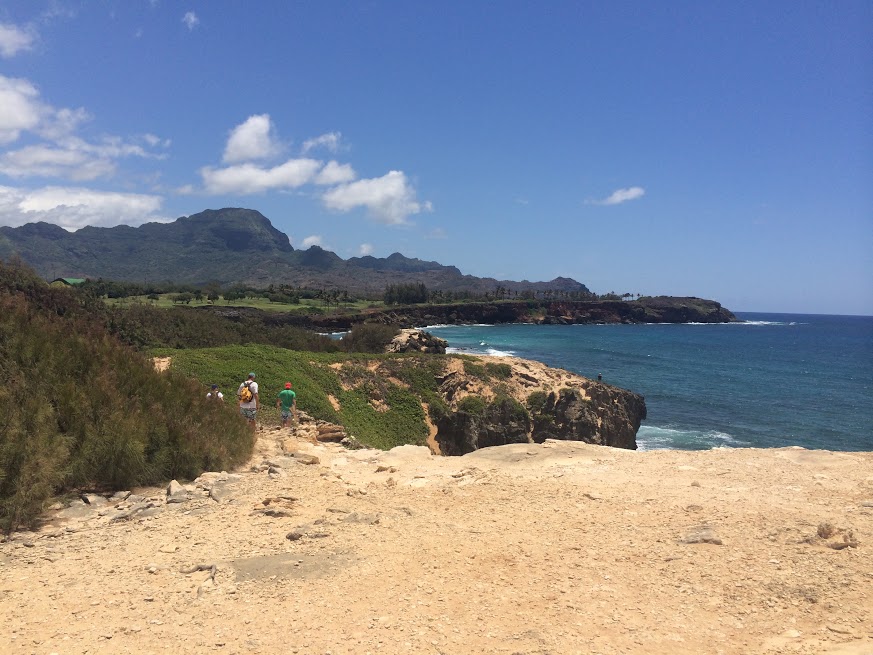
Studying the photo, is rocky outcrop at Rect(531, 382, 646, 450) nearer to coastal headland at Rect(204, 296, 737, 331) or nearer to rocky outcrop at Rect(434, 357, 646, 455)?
rocky outcrop at Rect(434, 357, 646, 455)

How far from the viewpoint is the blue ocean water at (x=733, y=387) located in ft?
112

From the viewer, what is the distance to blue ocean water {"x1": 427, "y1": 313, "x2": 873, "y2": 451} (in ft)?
112

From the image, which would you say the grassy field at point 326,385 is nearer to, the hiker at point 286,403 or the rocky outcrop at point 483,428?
the hiker at point 286,403

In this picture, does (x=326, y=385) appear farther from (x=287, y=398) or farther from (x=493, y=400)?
(x=493, y=400)

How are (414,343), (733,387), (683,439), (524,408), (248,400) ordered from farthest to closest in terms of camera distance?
(733,387) < (414,343) < (683,439) < (524,408) < (248,400)

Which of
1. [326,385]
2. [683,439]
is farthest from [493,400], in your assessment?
[683,439]

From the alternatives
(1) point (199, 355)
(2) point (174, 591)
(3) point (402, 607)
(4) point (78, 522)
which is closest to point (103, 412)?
(4) point (78, 522)

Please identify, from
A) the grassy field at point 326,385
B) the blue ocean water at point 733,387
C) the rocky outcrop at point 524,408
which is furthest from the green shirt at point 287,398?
the blue ocean water at point 733,387

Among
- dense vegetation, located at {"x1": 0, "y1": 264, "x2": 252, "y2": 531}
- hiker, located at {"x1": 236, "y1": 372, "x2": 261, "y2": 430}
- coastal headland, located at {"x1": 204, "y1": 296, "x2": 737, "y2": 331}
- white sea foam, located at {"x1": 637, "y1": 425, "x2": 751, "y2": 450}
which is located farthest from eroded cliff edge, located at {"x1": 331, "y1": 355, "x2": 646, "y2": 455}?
coastal headland, located at {"x1": 204, "y1": 296, "x2": 737, "y2": 331}

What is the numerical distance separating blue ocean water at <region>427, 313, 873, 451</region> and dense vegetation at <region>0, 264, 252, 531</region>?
1043 inches

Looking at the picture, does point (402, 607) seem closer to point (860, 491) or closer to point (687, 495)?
point (687, 495)

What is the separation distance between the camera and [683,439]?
32.6m

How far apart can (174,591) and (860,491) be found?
10.6 metres

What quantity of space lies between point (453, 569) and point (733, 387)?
54303mm
